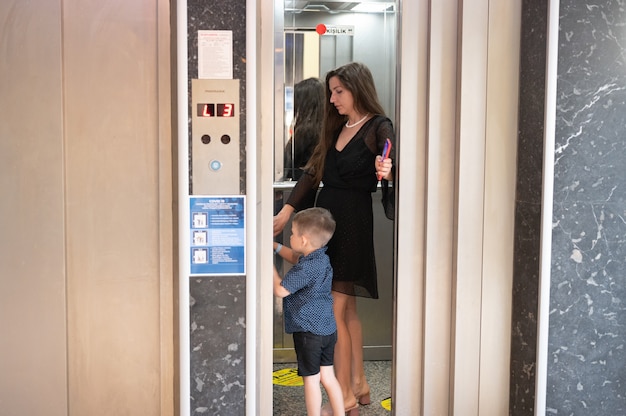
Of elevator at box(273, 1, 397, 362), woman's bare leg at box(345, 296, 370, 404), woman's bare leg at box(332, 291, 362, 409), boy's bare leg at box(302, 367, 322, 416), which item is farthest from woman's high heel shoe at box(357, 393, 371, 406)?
boy's bare leg at box(302, 367, 322, 416)

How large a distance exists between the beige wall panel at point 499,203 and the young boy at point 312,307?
2.02 ft

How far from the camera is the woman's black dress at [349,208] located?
3570 mm

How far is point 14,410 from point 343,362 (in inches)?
54.0

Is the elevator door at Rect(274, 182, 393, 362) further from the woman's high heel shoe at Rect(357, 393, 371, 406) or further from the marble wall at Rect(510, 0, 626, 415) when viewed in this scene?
the marble wall at Rect(510, 0, 626, 415)

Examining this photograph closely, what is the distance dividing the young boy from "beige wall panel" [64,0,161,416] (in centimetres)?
53

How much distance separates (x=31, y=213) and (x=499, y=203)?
179cm

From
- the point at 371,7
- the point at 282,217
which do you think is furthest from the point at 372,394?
the point at 371,7

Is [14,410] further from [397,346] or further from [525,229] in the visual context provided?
[525,229]

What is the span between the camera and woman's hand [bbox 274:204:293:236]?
3.55 metres

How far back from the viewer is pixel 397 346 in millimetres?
3297

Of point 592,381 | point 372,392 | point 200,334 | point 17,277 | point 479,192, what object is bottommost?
point 372,392

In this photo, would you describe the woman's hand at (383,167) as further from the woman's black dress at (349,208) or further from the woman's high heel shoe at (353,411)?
the woman's high heel shoe at (353,411)

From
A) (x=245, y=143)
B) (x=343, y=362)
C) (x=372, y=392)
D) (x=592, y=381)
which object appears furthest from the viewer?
(x=372, y=392)

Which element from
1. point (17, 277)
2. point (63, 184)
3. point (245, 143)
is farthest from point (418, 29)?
point (17, 277)
